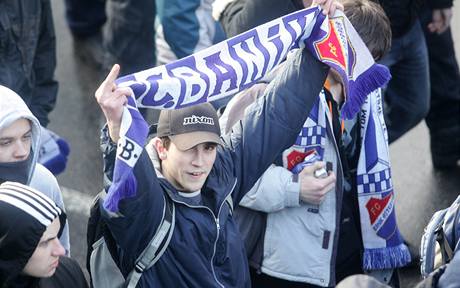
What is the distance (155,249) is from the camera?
3354 millimetres

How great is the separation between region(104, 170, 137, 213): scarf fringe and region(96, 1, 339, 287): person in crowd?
1.5 inches

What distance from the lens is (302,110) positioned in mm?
3756

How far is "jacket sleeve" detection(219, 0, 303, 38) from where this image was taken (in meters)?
4.39

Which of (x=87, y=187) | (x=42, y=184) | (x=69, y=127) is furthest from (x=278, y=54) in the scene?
(x=69, y=127)

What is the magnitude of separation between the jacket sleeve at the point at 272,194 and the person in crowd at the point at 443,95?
7.11 ft

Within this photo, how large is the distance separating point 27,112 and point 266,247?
106cm

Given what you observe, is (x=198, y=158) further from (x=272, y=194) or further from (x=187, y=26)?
(x=187, y=26)

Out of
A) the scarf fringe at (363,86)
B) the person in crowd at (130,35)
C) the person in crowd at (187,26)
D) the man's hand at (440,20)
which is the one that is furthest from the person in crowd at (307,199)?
the person in crowd at (130,35)

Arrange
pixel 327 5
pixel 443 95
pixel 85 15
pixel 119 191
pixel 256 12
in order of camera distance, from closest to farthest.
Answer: pixel 119 191 < pixel 327 5 < pixel 256 12 < pixel 443 95 < pixel 85 15

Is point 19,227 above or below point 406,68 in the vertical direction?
above

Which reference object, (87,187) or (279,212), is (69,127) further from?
(279,212)

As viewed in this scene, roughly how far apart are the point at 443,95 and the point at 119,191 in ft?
10.9

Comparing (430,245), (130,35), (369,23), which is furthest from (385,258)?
(130,35)

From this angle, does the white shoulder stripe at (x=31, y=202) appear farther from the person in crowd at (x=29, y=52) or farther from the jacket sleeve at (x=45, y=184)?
the person in crowd at (x=29, y=52)
